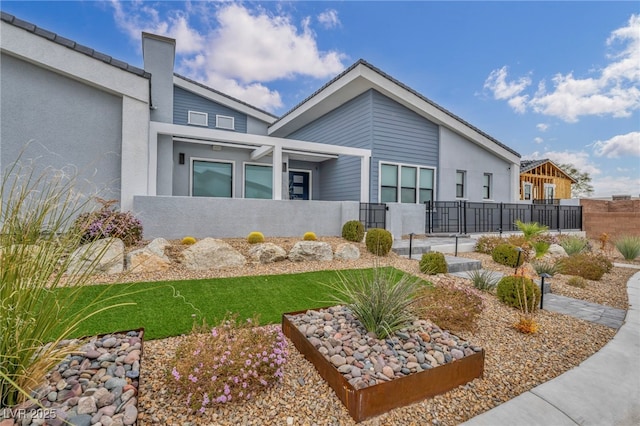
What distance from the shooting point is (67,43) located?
6676 millimetres

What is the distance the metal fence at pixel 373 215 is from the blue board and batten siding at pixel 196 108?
7394 millimetres

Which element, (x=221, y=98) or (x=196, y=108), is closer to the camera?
(x=196, y=108)

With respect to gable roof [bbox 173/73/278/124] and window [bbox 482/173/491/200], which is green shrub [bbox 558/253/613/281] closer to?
window [bbox 482/173/491/200]

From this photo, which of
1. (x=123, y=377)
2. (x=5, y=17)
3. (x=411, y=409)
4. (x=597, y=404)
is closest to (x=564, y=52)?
(x=597, y=404)

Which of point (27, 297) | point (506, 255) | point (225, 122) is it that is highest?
point (225, 122)

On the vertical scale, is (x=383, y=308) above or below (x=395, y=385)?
above

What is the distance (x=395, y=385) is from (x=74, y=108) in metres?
8.88

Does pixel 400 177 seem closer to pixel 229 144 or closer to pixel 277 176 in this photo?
pixel 277 176

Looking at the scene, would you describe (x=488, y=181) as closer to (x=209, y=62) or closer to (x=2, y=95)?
(x=209, y=62)

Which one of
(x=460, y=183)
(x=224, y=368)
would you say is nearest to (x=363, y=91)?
(x=460, y=183)

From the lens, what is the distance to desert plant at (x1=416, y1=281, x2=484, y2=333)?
10.3 ft

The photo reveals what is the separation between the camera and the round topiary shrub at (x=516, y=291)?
155 inches

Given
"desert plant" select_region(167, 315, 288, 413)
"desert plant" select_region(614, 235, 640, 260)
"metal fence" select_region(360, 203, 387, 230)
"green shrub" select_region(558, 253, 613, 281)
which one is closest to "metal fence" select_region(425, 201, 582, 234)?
"metal fence" select_region(360, 203, 387, 230)

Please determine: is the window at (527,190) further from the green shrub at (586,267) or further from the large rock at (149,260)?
the large rock at (149,260)
